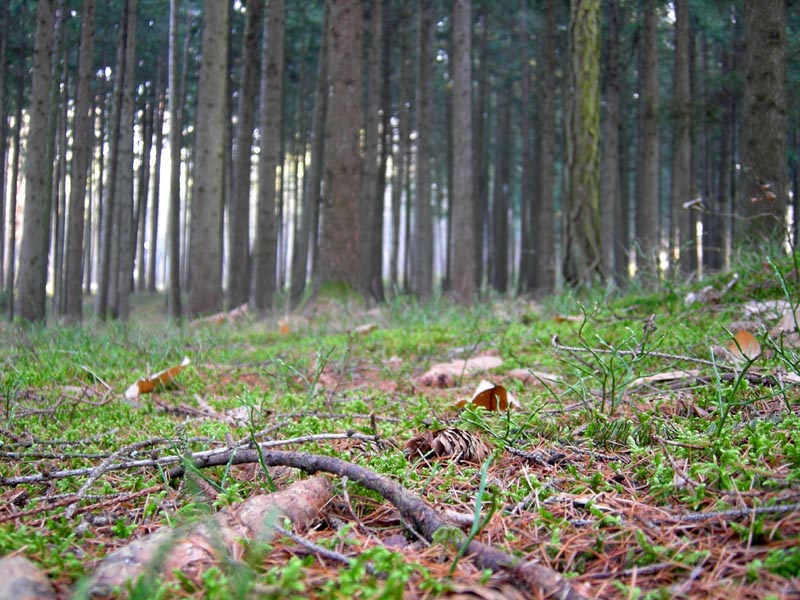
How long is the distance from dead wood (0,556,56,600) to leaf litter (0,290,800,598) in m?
0.01

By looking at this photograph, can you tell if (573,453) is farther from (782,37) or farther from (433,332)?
(782,37)

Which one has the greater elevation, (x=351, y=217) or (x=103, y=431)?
(x=351, y=217)

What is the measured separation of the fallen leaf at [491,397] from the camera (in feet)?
8.18

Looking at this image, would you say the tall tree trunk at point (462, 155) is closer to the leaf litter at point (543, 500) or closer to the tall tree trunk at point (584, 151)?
the tall tree trunk at point (584, 151)

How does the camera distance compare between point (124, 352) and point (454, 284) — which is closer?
point (124, 352)

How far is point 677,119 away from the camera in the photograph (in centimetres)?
1434

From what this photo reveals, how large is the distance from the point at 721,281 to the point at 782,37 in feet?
13.2

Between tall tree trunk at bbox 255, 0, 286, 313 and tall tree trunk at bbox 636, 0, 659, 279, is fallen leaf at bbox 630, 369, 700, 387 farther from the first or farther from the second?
tall tree trunk at bbox 636, 0, 659, 279

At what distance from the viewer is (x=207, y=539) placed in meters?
1.19

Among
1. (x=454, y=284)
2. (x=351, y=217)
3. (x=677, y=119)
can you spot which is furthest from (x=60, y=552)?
(x=677, y=119)

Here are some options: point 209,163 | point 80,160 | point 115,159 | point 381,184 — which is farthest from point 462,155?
point 115,159

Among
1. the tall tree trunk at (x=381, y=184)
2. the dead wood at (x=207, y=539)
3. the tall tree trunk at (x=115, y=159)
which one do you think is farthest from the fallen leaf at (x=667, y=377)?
the tall tree trunk at (x=381, y=184)

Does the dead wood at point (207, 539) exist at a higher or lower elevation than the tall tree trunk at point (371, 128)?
lower

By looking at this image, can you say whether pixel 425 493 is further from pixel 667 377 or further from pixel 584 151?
pixel 584 151
